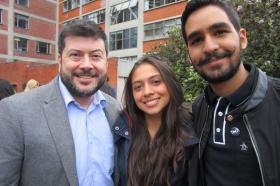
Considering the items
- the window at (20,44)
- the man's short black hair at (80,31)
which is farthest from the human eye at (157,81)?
the window at (20,44)

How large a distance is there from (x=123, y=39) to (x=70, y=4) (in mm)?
11165

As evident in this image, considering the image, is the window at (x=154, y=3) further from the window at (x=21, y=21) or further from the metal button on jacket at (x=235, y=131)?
the metal button on jacket at (x=235, y=131)

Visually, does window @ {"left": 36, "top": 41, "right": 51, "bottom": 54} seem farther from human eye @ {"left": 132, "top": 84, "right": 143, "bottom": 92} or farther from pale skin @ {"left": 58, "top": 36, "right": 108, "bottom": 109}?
pale skin @ {"left": 58, "top": 36, "right": 108, "bottom": 109}

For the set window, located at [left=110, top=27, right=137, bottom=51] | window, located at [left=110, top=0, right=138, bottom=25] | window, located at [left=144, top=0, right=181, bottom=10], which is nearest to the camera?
window, located at [left=144, top=0, right=181, bottom=10]

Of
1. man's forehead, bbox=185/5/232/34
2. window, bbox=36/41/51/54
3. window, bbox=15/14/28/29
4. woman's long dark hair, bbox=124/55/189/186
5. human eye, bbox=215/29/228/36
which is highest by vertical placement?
window, bbox=15/14/28/29

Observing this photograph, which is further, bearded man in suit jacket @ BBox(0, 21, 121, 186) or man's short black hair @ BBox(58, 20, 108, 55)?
man's short black hair @ BBox(58, 20, 108, 55)

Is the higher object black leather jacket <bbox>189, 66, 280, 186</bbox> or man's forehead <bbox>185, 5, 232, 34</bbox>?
man's forehead <bbox>185, 5, 232, 34</bbox>

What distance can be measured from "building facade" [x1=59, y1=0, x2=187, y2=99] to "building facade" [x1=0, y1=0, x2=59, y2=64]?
5234mm

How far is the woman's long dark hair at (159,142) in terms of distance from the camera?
2914mm

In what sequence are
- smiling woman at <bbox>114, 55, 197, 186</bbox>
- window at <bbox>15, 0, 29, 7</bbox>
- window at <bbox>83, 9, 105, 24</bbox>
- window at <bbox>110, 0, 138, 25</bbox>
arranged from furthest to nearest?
window at <bbox>15, 0, 29, 7</bbox> → window at <bbox>83, 9, 105, 24</bbox> → window at <bbox>110, 0, 138, 25</bbox> → smiling woman at <bbox>114, 55, 197, 186</bbox>

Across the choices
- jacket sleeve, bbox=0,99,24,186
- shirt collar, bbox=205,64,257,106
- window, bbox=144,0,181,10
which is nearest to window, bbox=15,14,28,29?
window, bbox=144,0,181,10

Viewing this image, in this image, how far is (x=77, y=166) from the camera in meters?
2.65

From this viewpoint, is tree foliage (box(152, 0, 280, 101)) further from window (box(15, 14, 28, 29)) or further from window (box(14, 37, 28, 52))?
window (box(15, 14, 28, 29))

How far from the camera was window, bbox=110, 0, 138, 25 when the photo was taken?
3078 cm
